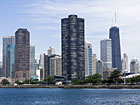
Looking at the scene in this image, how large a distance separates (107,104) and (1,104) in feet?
136

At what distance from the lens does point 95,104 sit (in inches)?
4788

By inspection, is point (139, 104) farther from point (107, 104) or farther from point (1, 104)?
point (1, 104)

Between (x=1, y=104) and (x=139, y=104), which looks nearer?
(x=139, y=104)

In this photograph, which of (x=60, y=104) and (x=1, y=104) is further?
(x=1, y=104)

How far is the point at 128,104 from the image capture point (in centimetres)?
11919

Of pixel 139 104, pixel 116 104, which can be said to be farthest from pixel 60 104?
pixel 139 104

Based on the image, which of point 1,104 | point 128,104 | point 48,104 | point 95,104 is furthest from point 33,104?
point 128,104

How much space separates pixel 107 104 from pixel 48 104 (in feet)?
70.8

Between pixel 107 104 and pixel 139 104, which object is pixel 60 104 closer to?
pixel 107 104

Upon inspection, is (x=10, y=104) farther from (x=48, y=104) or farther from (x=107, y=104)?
(x=107, y=104)

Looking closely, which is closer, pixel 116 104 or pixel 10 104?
pixel 116 104

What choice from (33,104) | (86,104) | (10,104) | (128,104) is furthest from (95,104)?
(10,104)

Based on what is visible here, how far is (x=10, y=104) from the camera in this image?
130250 mm

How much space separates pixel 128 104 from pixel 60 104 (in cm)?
2438
